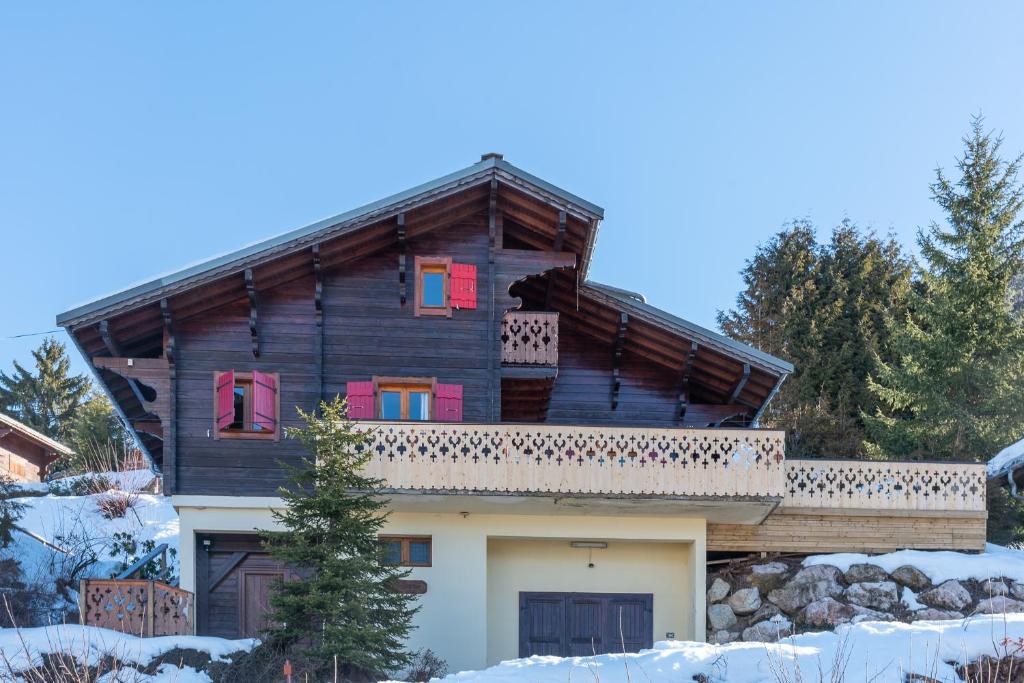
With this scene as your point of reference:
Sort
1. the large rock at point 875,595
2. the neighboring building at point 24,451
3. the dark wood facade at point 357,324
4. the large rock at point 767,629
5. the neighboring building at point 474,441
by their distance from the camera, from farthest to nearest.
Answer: the neighboring building at point 24,451 → the dark wood facade at point 357,324 → the large rock at point 875,595 → the large rock at point 767,629 → the neighboring building at point 474,441

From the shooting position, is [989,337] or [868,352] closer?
[989,337]

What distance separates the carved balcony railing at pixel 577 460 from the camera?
20969mm

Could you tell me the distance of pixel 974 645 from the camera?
12.1 m

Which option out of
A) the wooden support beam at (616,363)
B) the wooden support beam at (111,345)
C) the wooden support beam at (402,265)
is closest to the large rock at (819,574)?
the wooden support beam at (616,363)

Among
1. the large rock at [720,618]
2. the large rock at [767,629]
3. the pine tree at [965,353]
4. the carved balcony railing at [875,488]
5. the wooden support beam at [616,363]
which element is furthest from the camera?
the pine tree at [965,353]

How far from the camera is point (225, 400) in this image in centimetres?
2233

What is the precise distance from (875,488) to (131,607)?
1383cm

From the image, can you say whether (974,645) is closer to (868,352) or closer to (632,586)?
(632,586)

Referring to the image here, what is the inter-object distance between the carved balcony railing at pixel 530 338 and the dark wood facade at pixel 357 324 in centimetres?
23

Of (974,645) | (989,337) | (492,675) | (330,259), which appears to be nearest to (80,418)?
(330,259)

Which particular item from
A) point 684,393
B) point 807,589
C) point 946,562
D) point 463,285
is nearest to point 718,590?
point 807,589

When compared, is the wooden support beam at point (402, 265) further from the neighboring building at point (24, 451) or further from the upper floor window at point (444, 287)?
the neighboring building at point (24, 451)

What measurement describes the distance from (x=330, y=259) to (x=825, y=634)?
41.5ft

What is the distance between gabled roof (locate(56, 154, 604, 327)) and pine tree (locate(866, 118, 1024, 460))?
13501mm
